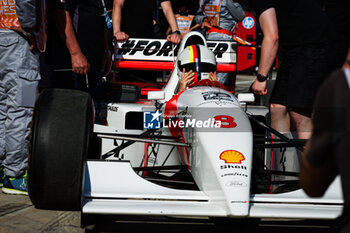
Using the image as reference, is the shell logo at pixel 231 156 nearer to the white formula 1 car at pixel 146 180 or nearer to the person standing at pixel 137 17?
the white formula 1 car at pixel 146 180

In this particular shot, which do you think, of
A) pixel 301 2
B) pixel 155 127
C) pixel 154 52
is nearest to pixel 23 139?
pixel 155 127

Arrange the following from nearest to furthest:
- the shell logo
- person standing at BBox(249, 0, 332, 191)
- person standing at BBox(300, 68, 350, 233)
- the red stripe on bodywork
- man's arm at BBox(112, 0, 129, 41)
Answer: person standing at BBox(300, 68, 350, 233) < the shell logo < the red stripe on bodywork < person standing at BBox(249, 0, 332, 191) < man's arm at BBox(112, 0, 129, 41)

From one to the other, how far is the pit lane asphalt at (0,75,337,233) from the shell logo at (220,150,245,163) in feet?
2.47

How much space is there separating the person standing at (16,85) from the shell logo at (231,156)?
73.2 inches

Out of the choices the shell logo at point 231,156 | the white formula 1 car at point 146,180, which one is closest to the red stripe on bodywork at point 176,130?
the white formula 1 car at point 146,180

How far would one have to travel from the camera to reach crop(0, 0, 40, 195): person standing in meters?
4.45

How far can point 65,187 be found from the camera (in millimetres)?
3182

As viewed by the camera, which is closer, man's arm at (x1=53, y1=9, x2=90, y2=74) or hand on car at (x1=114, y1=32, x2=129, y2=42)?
man's arm at (x1=53, y1=9, x2=90, y2=74)

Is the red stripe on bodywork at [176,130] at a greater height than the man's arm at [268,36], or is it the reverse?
the man's arm at [268,36]

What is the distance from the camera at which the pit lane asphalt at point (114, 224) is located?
3.68 meters

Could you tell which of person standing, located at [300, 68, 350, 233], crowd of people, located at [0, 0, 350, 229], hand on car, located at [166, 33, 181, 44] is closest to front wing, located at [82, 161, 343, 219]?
crowd of people, located at [0, 0, 350, 229]

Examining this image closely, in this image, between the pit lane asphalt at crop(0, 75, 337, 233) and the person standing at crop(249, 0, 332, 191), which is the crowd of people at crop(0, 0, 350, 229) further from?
the pit lane asphalt at crop(0, 75, 337, 233)

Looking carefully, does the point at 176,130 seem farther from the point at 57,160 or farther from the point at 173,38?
the point at 173,38

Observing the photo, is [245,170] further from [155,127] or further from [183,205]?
[155,127]
